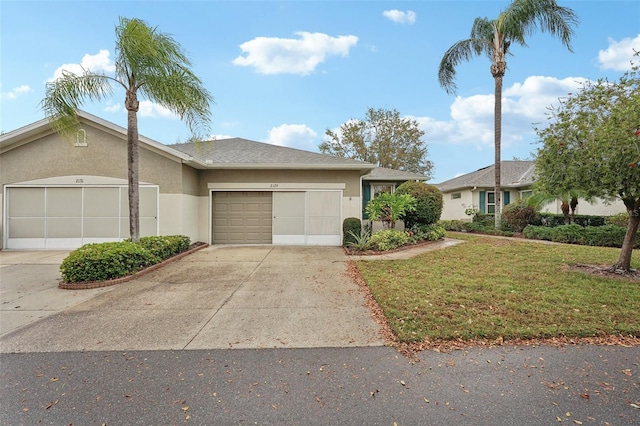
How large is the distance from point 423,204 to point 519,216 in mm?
5891

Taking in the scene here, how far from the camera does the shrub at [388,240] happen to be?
10.0 m

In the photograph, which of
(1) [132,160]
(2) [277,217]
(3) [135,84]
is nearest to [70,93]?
(3) [135,84]

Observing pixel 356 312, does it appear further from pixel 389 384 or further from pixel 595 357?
pixel 595 357

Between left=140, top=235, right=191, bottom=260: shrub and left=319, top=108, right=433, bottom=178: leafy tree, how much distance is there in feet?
70.3

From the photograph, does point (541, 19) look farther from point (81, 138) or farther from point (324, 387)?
point (81, 138)

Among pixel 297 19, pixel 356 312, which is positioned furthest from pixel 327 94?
pixel 356 312

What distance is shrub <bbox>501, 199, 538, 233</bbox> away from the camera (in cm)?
1402

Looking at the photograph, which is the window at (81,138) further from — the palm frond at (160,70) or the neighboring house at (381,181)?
the neighboring house at (381,181)

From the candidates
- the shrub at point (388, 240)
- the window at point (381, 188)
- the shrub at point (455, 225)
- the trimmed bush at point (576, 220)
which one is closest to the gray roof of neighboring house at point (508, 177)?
the shrub at point (455, 225)

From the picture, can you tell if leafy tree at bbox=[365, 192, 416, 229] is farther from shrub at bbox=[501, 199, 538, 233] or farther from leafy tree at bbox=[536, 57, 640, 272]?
shrub at bbox=[501, 199, 538, 233]

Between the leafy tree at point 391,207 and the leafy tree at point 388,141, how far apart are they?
17667 mm

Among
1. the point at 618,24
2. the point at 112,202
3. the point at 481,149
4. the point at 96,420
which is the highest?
the point at 618,24

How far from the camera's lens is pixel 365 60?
1345 centimetres

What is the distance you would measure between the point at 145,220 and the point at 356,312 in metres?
8.85
